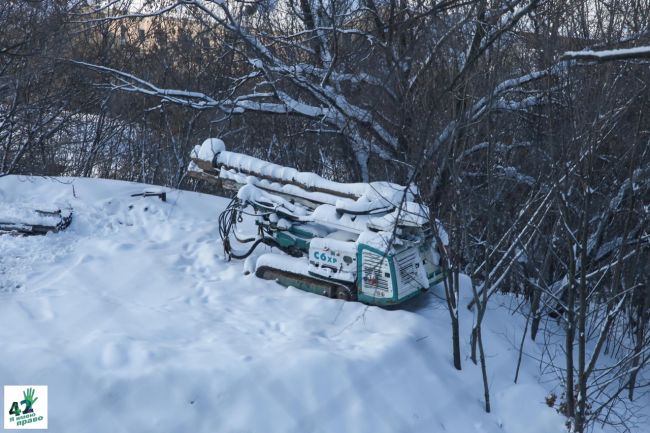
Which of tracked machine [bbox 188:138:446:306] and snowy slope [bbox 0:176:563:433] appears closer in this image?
snowy slope [bbox 0:176:563:433]

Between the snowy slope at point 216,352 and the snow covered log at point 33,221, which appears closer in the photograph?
the snowy slope at point 216,352

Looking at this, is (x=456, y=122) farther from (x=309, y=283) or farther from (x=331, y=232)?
(x=309, y=283)

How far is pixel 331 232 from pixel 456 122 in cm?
221

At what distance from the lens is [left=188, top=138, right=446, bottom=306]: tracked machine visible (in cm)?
629

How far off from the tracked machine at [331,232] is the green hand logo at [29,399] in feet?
9.64

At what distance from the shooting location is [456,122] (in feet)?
17.7

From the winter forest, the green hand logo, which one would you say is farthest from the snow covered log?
the green hand logo

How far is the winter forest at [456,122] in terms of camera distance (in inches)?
221

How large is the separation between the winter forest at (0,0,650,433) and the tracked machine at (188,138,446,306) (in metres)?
0.32

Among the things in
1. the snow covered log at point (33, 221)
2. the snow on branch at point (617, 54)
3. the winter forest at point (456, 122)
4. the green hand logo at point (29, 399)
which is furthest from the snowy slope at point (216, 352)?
the snow on branch at point (617, 54)

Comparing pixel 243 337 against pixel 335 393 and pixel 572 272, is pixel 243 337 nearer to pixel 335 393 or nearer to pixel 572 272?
pixel 335 393

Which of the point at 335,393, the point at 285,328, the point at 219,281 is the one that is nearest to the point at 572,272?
the point at 335,393

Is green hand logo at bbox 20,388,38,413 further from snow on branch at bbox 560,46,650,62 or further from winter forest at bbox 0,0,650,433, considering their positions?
snow on branch at bbox 560,46,650,62

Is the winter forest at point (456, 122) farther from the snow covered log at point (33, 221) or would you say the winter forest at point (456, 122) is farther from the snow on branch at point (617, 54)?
the snow covered log at point (33, 221)
